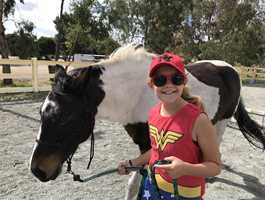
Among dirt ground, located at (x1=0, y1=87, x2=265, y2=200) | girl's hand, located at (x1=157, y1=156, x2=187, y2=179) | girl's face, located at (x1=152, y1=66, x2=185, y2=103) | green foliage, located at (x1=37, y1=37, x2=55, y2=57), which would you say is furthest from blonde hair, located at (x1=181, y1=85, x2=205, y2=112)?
green foliage, located at (x1=37, y1=37, x2=55, y2=57)

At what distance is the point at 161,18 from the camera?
71.9 feet

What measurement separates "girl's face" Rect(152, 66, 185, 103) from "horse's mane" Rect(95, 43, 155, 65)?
3.54 feet

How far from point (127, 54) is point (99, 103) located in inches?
20.2

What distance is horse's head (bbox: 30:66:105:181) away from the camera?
84.1 inches

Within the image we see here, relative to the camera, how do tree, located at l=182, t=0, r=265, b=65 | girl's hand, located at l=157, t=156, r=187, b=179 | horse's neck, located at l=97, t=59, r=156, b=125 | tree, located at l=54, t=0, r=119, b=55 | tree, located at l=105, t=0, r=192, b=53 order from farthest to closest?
tree, located at l=182, t=0, r=265, b=65
tree, located at l=105, t=0, r=192, b=53
tree, located at l=54, t=0, r=119, b=55
horse's neck, located at l=97, t=59, r=156, b=125
girl's hand, located at l=157, t=156, r=187, b=179

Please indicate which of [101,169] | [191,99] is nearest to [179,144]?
[191,99]

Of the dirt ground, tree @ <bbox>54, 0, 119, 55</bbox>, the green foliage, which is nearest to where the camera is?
the dirt ground

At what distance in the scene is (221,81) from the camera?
147 inches

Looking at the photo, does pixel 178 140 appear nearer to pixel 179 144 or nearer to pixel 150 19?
pixel 179 144

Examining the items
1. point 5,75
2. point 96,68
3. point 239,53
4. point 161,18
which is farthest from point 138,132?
point 239,53

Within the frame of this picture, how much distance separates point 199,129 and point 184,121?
0.08 meters

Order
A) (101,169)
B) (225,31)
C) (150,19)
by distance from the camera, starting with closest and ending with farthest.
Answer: (101,169) < (150,19) < (225,31)

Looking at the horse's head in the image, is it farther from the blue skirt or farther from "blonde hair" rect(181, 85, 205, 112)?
"blonde hair" rect(181, 85, 205, 112)

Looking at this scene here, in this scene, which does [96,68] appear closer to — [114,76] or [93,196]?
[114,76]
